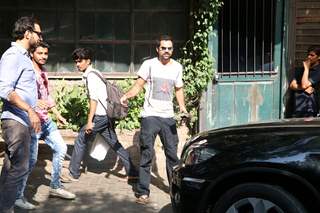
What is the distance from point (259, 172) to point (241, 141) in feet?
1.00

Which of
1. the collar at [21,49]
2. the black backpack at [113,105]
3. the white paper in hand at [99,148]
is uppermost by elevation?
the collar at [21,49]

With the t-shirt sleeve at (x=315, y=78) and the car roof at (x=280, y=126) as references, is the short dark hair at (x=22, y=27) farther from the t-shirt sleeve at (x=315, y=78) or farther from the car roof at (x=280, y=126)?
the t-shirt sleeve at (x=315, y=78)

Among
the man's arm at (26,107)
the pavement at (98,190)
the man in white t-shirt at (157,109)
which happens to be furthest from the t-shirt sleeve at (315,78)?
the man's arm at (26,107)

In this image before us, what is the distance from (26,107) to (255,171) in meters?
1.95

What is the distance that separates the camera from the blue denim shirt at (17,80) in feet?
16.3

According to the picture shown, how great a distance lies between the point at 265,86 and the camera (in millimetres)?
8750

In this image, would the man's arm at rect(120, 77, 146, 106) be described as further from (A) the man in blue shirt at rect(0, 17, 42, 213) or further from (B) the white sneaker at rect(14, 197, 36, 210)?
(B) the white sneaker at rect(14, 197, 36, 210)

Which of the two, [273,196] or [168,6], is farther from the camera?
[168,6]

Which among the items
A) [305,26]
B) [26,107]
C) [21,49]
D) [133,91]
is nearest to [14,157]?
[26,107]

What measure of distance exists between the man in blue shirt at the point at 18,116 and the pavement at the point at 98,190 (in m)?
0.86

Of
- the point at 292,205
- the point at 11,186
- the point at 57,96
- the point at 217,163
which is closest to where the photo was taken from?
the point at 292,205

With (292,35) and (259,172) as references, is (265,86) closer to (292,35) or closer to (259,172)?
(292,35)

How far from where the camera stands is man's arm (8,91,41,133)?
4.84 meters

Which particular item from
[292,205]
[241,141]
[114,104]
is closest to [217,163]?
[241,141]
